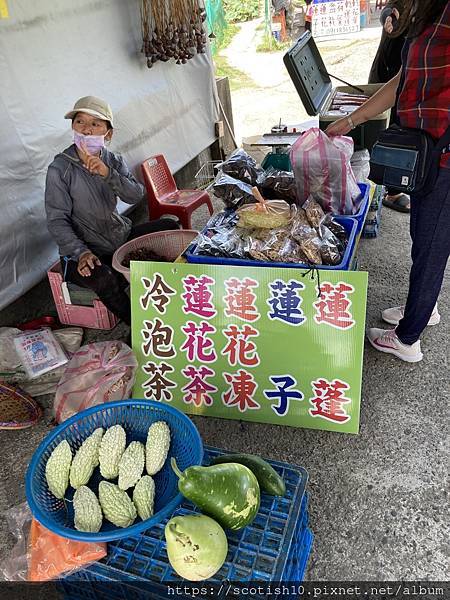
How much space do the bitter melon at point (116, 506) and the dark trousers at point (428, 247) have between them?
187 centimetres

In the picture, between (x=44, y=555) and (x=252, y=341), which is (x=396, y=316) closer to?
(x=252, y=341)

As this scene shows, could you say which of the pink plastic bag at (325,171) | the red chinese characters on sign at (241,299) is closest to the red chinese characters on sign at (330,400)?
the red chinese characters on sign at (241,299)

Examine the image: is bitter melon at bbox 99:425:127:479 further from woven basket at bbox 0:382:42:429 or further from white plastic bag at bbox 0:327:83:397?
white plastic bag at bbox 0:327:83:397

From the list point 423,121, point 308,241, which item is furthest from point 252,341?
point 423,121

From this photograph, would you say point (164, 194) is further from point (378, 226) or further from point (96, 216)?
point (378, 226)

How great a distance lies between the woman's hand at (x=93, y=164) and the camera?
3131mm

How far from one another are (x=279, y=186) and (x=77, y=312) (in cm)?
176

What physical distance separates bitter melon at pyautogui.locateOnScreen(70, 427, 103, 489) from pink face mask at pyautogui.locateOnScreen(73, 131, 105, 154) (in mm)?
1920

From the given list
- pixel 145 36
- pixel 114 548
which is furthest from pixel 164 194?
pixel 114 548

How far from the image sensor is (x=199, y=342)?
8.34 feet

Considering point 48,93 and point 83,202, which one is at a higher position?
point 48,93

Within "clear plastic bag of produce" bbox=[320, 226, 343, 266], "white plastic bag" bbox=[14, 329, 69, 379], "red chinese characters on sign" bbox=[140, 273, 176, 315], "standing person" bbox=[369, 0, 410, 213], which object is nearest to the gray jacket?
"white plastic bag" bbox=[14, 329, 69, 379]

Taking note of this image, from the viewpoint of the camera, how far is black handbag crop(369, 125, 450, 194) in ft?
7.70

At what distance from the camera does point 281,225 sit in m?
2.50
